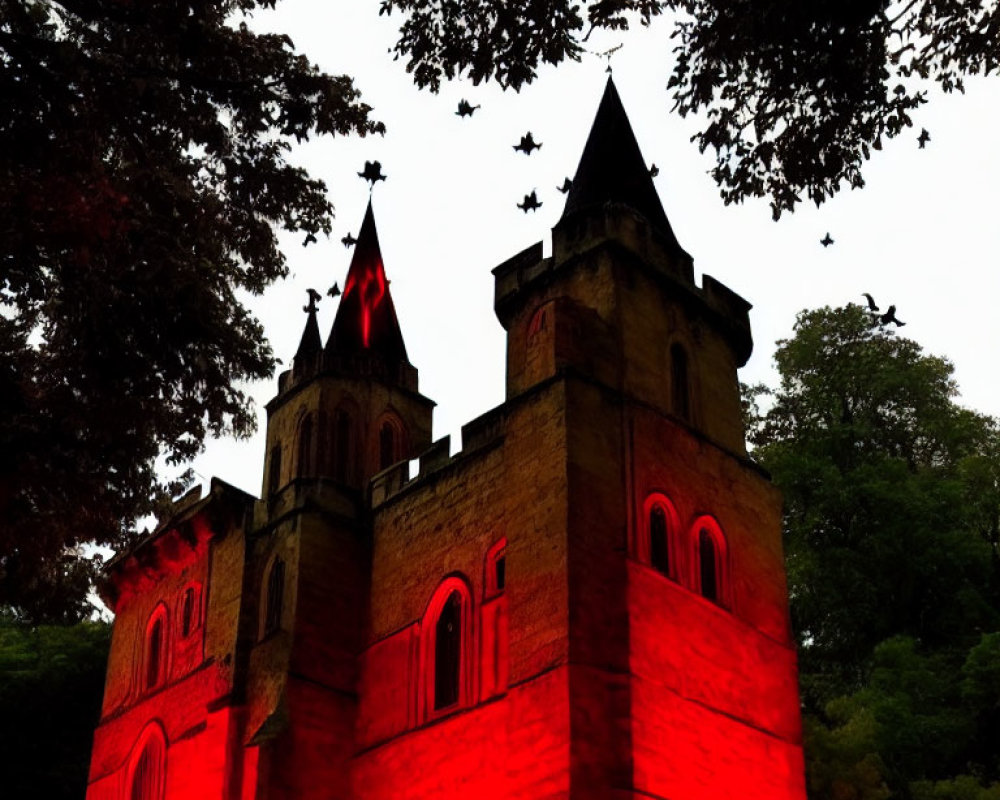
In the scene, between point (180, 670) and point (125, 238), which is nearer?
point (125, 238)

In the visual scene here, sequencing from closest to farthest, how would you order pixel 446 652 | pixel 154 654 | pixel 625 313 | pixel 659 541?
pixel 659 541, pixel 446 652, pixel 625 313, pixel 154 654

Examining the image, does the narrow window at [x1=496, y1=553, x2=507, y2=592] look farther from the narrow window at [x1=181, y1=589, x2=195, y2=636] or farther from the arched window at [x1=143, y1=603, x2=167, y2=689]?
the arched window at [x1=143, y1=603, x2=167, y2=689]

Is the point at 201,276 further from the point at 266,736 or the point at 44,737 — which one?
the point at 44,737

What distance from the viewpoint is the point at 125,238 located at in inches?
510

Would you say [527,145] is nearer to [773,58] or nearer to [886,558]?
[773,58]

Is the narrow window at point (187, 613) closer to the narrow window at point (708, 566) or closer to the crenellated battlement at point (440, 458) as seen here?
the crenellated battlement at point (440, 458)

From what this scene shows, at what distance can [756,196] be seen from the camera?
11914mm

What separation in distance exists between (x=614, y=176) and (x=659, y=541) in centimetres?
747

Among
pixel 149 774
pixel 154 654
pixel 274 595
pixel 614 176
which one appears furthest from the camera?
pixel 154 654

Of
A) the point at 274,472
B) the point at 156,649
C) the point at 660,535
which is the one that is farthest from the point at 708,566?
the point at 156,649

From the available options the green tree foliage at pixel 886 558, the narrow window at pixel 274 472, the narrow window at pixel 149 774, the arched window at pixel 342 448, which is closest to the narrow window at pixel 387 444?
the arched window at pixel 342 448

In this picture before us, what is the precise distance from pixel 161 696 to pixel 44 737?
9.65 metres

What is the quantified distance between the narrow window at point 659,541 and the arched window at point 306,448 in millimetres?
8197

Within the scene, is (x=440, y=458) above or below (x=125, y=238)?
above
